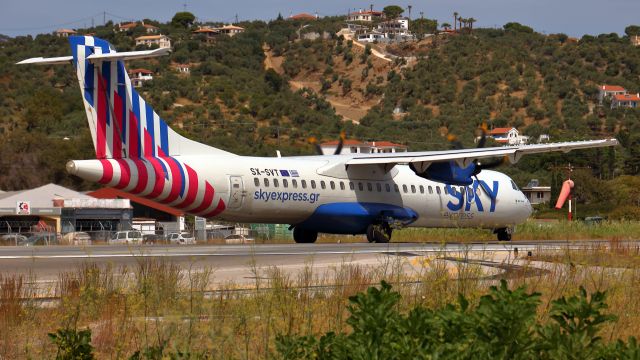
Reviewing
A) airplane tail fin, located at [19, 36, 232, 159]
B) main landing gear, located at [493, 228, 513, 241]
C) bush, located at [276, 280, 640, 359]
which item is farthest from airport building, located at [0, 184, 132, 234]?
bush, located at [276, 280, 640, 359]

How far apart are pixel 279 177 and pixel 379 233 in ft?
15.4

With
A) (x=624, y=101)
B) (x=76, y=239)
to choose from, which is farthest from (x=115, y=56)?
(x=624, y=101)

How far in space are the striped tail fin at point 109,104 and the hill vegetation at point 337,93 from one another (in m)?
52.1

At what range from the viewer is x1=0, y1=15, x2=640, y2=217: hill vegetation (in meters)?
102

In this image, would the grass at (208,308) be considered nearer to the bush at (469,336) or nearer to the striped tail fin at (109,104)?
the bush at (469,336)

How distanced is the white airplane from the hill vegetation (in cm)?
4768

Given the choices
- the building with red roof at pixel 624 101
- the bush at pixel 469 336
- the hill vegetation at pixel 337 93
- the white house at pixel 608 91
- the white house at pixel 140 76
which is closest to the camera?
the bush at pixel 469 336

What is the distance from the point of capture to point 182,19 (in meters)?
196

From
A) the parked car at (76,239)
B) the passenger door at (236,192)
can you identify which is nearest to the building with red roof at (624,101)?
the parked car at (76,239)

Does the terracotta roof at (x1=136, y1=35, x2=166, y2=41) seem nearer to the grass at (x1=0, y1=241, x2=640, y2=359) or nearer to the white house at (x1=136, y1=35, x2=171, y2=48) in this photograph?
the white house at (x1=136, y1=35, x2=171, y2=48)

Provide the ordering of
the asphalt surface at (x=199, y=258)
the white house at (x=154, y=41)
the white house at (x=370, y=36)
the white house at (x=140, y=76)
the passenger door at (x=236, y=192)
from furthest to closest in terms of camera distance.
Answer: the white house at (x=370, y=36), the white house at (x=154, y=41), the white house at (x=140, y=76), the passenger door at (x=236, y=192), the asphalt surface at (x=199, y=258)

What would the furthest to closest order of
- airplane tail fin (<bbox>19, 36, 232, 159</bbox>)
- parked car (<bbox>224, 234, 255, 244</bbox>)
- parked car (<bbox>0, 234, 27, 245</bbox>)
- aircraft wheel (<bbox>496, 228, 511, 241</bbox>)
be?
aircraft wheel (<bbox>496, 228, 511, 241</bbox>) → parked car (<bbox>0, 234, 27, 245</bbox>) → parked car (<bbox>224, 234, 255, 244</bbox>) → airplane tail fin (<bbox>19, 36, 232, 159</bbox>)

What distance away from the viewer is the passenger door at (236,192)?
97.0 feet

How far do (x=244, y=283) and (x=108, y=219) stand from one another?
4828cm
